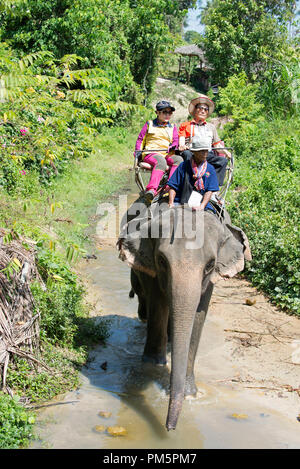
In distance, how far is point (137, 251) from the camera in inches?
216

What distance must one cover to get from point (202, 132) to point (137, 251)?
1747 mm

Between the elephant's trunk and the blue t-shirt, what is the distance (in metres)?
1.13

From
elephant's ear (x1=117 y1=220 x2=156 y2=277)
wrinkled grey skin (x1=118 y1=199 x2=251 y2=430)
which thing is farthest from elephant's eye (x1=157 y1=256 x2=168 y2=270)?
elephant's ear (x1=117 y1=220 x2=156 y2=277)

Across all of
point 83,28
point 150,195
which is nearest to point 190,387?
point 150,195

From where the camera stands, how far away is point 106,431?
4.86 meters

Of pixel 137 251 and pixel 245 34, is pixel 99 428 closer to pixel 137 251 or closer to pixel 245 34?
pixel 137 251

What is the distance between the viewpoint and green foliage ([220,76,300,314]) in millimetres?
8180

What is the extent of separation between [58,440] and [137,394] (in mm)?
1243

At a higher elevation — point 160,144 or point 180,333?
point 160,144

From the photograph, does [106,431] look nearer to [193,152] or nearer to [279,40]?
[193,152]

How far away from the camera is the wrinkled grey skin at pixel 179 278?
4.49m

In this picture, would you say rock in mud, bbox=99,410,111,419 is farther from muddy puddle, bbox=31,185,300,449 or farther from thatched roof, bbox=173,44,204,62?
thatched roof, bbox=173,44,204,62

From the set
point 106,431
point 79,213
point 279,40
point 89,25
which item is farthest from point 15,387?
point 279,40

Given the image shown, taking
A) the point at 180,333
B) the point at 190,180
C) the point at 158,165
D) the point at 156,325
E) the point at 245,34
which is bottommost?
the point at 245,34
